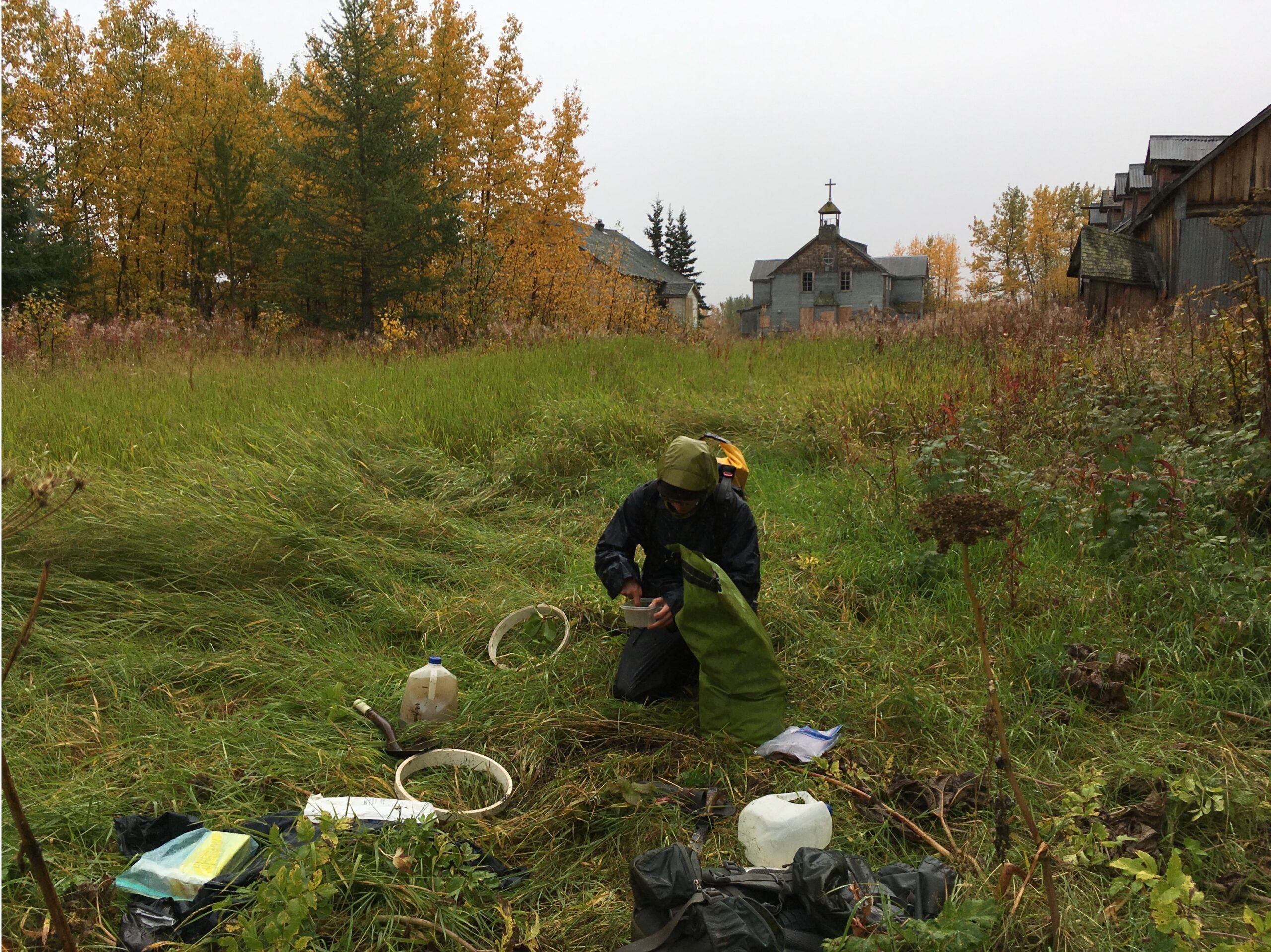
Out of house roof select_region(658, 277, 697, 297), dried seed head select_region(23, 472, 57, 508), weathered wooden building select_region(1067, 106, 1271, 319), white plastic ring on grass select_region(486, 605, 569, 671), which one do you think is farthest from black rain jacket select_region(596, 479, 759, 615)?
house roof select_region(658, 277, 697, 297)

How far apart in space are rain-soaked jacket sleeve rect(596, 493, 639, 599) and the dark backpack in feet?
4.76

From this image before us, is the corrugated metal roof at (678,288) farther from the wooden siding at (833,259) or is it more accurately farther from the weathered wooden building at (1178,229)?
the weathered wooden building at (1178,229)

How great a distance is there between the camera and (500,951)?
7.03 ft

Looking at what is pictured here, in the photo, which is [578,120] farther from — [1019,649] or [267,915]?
[267,915]

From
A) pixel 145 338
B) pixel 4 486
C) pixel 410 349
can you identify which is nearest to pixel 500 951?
pixel 4 486

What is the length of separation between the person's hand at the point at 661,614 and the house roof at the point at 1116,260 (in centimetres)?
1830

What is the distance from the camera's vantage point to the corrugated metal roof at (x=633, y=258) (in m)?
40.7

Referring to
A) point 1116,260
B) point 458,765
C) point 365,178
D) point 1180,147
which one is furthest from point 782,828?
point 1180,147

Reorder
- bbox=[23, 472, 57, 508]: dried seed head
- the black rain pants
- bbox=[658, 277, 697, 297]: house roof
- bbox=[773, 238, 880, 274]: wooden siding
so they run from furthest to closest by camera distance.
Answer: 1. bbox=[773, 238, 880, 274]: wooden siding
2. bbox=[658, 277, 697, 297]: house roof
3. the black rain pants
4. bbox=[23, 472, 57, 508]: dried seed head

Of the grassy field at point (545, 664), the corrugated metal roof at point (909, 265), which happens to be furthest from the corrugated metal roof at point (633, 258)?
the grassy field at point (545, 664)

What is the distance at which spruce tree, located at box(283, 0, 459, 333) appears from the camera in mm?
16016

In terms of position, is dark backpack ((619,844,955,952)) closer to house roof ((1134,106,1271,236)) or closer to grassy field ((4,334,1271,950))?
grassy field ((4,334,1271,950))

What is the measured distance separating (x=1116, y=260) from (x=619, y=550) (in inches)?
772

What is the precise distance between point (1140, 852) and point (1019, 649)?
2.13 meters
